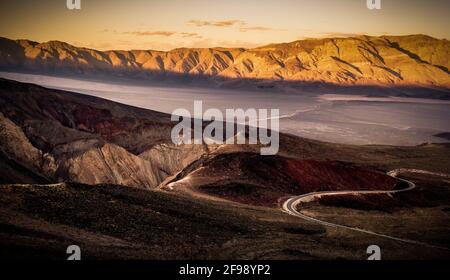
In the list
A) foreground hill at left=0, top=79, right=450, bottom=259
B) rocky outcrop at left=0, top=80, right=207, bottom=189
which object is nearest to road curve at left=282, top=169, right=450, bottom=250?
foreground hill at left=0, top=79, right=450, bottom=259

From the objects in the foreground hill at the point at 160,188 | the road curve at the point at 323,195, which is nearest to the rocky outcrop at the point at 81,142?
the foreground hill at the point at 160,188

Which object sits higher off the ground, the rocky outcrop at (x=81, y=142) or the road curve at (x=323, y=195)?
the rocky outcrop at (x=81, y=142)

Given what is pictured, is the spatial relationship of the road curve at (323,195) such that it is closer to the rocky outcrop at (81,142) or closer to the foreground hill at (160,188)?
the foreground hill at (160,188)

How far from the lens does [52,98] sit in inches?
2707

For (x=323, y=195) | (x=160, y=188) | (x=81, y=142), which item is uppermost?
(x=81, y=142)

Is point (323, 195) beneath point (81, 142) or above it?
beneath

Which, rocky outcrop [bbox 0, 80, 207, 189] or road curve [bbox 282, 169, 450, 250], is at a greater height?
rocky outcrop [bbox 0, 80, 207, 189]

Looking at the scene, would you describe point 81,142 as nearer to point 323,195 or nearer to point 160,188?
point 160,188

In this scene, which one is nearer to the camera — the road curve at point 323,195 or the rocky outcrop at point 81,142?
the road curve at point 323,195

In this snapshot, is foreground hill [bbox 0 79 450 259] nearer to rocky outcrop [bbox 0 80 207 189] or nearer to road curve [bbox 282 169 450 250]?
rocky outcrop [bbox 0 80 207 189]

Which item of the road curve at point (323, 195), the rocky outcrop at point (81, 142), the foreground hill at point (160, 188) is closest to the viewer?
the foreground hill at point (160, 188)

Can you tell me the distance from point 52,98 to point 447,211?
47605 millimetres

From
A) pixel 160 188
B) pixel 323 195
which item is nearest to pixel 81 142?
pixel 160 188
